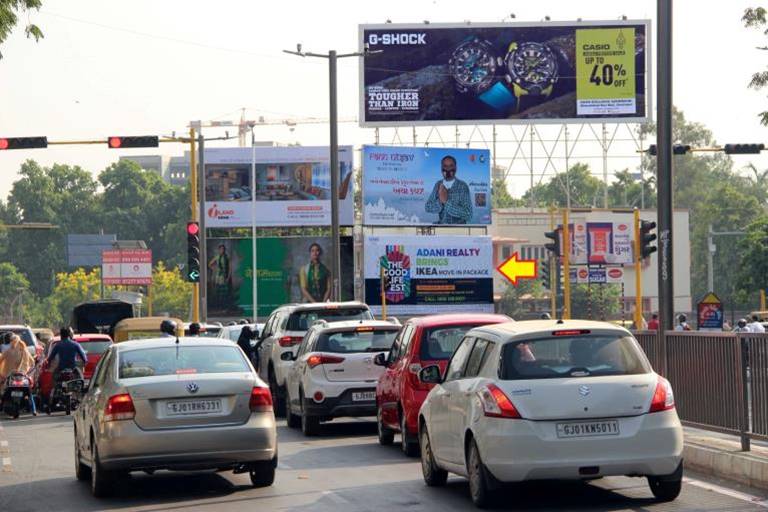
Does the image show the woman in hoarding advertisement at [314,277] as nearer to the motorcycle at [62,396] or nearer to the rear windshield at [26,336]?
the rear windshield at [26,336]

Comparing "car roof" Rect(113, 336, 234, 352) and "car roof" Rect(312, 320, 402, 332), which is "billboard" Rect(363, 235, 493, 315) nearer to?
"car roof" Rect(312, 320, 402, 332)

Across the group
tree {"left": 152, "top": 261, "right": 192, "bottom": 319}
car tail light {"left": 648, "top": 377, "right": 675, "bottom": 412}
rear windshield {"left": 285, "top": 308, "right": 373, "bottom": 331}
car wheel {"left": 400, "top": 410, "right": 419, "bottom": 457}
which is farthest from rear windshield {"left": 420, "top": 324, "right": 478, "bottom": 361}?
tree {"left": 152, "top": 261, "right": 192, "bottom": 319}

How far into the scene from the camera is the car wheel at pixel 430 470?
556 inches

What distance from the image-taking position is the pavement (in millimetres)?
12703

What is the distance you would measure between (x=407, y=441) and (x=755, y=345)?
4871mm

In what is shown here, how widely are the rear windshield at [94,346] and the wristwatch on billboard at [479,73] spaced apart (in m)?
33.9

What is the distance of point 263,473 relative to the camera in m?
14.5

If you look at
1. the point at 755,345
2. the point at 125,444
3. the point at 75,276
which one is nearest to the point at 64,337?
the point at 125,444

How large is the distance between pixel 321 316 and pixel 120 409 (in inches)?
477

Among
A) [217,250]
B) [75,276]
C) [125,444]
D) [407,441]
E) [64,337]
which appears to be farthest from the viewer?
[75,276]

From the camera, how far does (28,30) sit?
19047 millimetres

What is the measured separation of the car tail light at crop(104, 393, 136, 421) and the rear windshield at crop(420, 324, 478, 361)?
4.79m

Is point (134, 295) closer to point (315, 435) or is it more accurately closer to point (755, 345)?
point (315, 435)

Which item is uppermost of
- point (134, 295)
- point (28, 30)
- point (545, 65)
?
point (545, 65)
